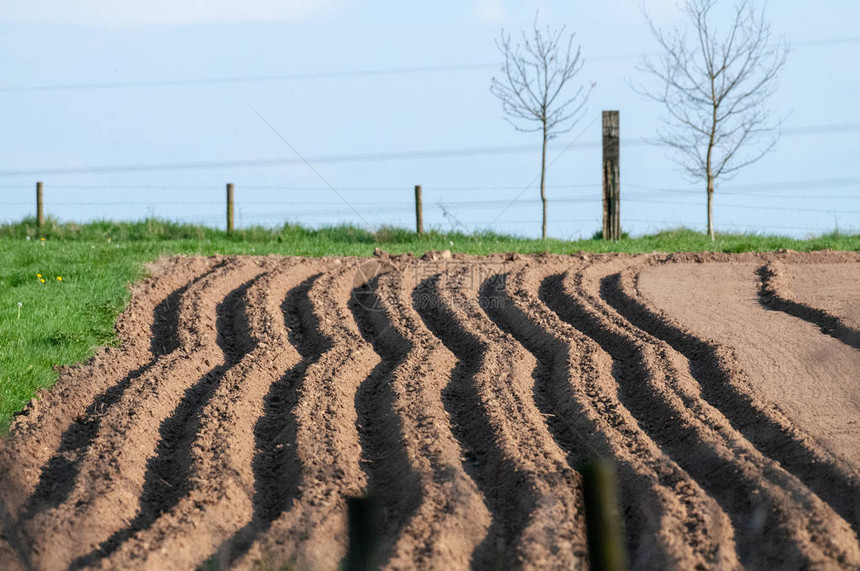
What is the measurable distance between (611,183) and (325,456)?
13.6 meters

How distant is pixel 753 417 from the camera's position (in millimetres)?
6344

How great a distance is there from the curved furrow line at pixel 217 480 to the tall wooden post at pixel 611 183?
35.7ft

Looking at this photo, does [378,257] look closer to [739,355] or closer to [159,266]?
[159,266]

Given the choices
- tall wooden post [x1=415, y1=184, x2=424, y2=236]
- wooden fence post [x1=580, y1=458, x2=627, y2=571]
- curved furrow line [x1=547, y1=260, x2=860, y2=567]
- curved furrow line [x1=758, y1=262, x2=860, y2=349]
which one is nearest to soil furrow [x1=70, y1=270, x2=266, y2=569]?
wooden fence post [x1=580, y1=458, x2=627, y2=571]

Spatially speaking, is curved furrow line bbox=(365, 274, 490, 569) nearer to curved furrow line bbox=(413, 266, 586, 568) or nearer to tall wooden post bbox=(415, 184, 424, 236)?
curved furrow line bbox=(413, 266, 586, 568)

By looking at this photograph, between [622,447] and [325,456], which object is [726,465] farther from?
[325,456]

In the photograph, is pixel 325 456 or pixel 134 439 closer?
pixel 325 456

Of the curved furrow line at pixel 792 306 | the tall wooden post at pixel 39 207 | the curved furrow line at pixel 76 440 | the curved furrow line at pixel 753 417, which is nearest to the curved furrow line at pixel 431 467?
the curved furrow line at pixel 753 417

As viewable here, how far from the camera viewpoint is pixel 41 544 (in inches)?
178

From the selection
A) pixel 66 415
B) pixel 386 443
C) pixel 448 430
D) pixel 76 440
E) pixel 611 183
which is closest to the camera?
pixel 386 443

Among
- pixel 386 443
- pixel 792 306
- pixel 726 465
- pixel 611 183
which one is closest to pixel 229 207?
pixel 611 183

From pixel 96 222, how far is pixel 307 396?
1383 cm

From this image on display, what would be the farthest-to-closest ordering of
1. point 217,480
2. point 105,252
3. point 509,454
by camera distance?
1. point 105,252
2. point 509,454
3. point 217,480

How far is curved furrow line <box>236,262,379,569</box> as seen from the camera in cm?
440
